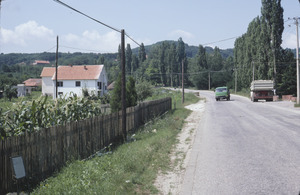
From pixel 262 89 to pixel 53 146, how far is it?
119ft

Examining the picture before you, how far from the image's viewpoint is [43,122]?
905 centimetres

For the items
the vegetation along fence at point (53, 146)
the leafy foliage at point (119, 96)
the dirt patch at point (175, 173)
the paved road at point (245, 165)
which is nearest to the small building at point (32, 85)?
the leafy foliage at point (119, 96)

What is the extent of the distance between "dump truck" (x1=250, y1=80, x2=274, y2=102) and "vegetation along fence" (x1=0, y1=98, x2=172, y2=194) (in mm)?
31416

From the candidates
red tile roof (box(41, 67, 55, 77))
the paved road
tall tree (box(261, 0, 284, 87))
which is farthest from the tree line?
the paved road

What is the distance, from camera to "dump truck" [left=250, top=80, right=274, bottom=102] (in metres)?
38.7

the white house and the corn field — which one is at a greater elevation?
the white house

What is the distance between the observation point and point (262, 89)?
39.0 metres

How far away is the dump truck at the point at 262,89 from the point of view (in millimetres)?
38688

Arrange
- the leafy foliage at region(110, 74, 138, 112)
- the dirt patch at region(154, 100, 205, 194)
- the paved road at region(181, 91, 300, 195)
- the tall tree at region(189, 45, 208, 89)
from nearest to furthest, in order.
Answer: the paved road at region(181, 91, 300, 195) → the dirt patch at region(154, 100, 205, 194) → the leafy foliage at region(110, 74, 138, 112) → the tall tree at region(189, 45, 208, 89)

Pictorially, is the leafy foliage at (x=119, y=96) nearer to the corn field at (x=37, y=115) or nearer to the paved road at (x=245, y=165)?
the paved road at (x=245, y=165)

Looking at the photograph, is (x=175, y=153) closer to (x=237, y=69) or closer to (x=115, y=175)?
(x=115, y=175)

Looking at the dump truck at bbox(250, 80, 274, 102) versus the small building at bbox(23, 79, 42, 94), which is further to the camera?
the small building at bbox(23, 79, 42, 94)

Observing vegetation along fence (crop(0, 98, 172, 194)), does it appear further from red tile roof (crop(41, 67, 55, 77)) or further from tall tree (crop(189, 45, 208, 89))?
tall tree (crop(189, 45, 208, 89))

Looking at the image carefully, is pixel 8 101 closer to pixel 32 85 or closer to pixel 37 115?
pixel 32 85
